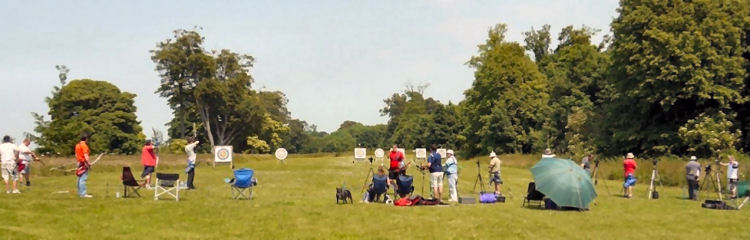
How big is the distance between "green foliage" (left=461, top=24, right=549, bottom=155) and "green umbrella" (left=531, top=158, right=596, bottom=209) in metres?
A: 59.6

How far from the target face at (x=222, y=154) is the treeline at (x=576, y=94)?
2.87 m

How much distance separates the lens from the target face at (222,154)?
51.5m

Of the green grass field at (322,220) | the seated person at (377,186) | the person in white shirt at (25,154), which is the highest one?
the person in white shirt at (25,154)

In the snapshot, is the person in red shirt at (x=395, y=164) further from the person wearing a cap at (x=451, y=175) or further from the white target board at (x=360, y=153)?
the white target board at (x=360, y=153)

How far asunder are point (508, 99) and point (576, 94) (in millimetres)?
10630

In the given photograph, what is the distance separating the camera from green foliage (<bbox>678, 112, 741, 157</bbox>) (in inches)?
1754

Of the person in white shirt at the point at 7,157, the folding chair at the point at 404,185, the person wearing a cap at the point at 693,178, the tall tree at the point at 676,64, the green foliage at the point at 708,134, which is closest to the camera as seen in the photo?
the person in white shirt at the point at 7,157

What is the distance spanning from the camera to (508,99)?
84125 mm

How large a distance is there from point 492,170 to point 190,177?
37.3ft

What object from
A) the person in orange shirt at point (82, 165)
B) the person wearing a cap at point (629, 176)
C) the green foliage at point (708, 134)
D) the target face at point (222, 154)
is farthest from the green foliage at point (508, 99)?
the person in orange shirt at point (82, 165)

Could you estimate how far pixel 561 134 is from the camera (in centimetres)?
7619

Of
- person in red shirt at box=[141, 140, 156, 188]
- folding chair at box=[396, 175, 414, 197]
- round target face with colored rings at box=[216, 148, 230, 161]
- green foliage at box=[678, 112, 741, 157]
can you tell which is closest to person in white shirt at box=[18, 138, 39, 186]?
person in red shirt at box=[141, 140, 156, 188]

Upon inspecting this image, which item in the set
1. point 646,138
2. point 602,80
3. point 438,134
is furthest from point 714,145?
point 438,134

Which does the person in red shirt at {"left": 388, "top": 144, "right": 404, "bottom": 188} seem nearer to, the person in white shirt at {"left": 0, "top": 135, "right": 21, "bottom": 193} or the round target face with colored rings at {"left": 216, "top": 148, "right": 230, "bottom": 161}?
the person in white shirt at {"left": 0, "top": 135, "right": 21, "bottom": 193}
